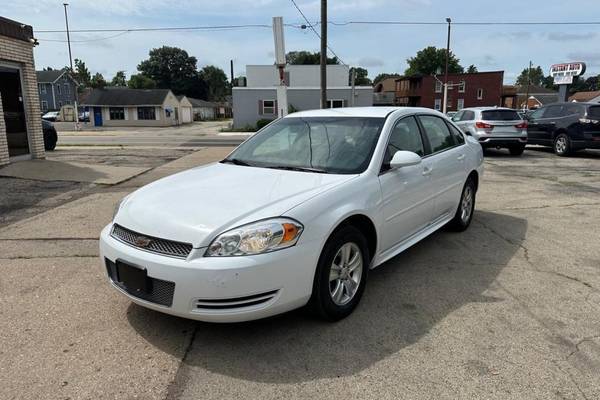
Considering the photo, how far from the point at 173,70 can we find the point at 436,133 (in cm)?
10734

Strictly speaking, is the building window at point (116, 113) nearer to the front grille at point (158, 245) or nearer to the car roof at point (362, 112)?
the car roof at point (362, 112)

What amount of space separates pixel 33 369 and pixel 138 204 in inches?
49.8

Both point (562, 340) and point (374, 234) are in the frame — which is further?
point (374, 234)

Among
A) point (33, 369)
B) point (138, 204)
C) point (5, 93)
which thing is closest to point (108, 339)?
point (33, 369)

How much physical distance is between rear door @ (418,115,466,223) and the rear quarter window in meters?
9.65

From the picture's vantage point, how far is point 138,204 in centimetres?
349

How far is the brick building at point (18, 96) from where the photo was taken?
10.7 m

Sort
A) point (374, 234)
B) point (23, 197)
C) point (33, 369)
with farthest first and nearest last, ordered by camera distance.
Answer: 1. point (23, 197)
2. point (374, 234)
3. point (33, 369)

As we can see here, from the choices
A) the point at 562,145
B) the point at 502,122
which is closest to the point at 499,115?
the point at 502,122

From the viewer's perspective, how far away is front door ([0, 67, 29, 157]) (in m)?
11.1

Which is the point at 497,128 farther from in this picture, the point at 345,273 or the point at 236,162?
the point at 345,273

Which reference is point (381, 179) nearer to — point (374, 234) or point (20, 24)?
point (374, 234)

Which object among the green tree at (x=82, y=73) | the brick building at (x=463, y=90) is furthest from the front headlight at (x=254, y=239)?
the green tree at (x=82, y=73)

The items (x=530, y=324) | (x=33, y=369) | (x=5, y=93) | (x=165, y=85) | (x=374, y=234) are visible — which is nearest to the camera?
(x=33, y=369)
